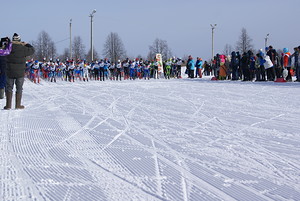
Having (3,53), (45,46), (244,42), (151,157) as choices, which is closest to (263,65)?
(3,53)

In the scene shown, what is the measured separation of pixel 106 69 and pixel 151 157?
2658cm

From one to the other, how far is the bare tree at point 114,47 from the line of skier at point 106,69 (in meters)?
47.4

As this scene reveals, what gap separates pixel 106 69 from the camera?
30.4 m

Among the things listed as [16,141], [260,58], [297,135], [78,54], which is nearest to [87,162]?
[16,141]

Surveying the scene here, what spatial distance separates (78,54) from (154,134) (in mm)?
88997

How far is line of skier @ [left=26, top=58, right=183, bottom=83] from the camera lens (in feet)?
98.6

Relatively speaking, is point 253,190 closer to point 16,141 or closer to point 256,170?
point 256,170

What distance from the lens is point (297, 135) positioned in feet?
17.5

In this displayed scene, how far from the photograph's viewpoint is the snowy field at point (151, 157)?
3.08 m

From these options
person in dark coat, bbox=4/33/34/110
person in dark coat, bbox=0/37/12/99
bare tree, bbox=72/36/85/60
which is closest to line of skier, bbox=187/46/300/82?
person in dark coat, bbox=0/37/12/99

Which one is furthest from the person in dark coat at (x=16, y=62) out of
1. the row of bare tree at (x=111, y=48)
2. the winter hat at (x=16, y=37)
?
the row of bare tree at (x=111, y=48)

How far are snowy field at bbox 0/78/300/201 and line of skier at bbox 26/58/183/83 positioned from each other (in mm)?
22886

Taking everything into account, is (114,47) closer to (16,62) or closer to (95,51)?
(95,51)

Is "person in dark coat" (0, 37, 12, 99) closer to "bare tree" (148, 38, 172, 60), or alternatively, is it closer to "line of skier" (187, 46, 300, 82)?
"line of skier" (187, 46, 300, 82)
